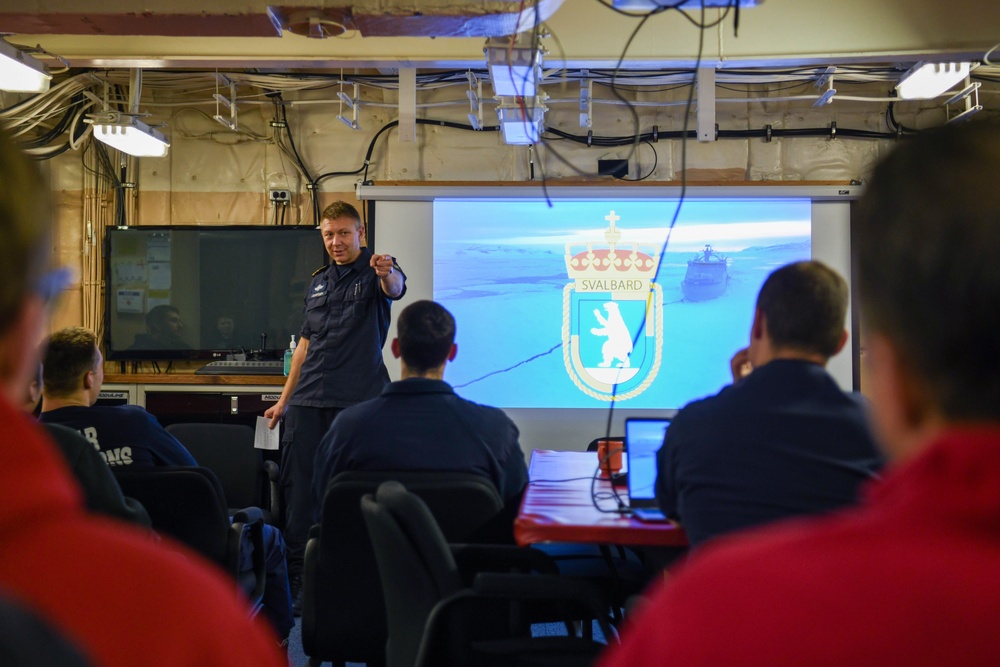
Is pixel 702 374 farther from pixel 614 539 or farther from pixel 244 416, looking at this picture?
pixel 614 539

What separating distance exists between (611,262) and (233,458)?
2496 millimetres

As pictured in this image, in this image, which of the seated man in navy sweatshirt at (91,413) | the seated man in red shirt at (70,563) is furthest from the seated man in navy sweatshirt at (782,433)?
the seated man in navy sweatshirt at (91,413)

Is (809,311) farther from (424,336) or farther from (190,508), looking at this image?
(190,508)

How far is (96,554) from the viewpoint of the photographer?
518 millimetres

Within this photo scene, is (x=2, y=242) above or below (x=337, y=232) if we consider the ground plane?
below

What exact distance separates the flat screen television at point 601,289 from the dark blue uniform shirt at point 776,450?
3.42 metres

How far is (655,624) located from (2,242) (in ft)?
1.54

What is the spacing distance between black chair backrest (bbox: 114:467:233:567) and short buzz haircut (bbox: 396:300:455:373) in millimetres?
633

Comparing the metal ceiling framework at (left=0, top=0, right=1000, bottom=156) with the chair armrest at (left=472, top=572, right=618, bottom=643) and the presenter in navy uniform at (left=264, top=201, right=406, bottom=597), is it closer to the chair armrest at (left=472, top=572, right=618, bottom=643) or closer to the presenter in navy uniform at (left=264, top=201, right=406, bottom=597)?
the presenter in navy uniform at (left=264, top=201, right=406, bottom=597)

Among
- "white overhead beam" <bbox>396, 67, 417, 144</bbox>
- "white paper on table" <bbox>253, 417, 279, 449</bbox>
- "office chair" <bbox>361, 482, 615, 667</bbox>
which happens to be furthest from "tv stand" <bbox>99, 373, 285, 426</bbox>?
"office chair" <bbox>361, 482, 615, 667</bbox>

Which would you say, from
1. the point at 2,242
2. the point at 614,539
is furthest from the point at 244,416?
the point at 2,242

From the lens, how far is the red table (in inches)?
74.2

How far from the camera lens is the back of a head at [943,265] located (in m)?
0.53

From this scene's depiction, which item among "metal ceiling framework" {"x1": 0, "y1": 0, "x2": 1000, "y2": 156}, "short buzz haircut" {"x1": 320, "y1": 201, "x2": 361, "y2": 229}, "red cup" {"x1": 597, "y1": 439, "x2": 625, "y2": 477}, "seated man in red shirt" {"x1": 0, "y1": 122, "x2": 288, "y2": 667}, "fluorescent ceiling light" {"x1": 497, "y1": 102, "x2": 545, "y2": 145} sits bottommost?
"red cup" {"x1": 597, "y1": 439, "x2": 625, "y2": 477}
